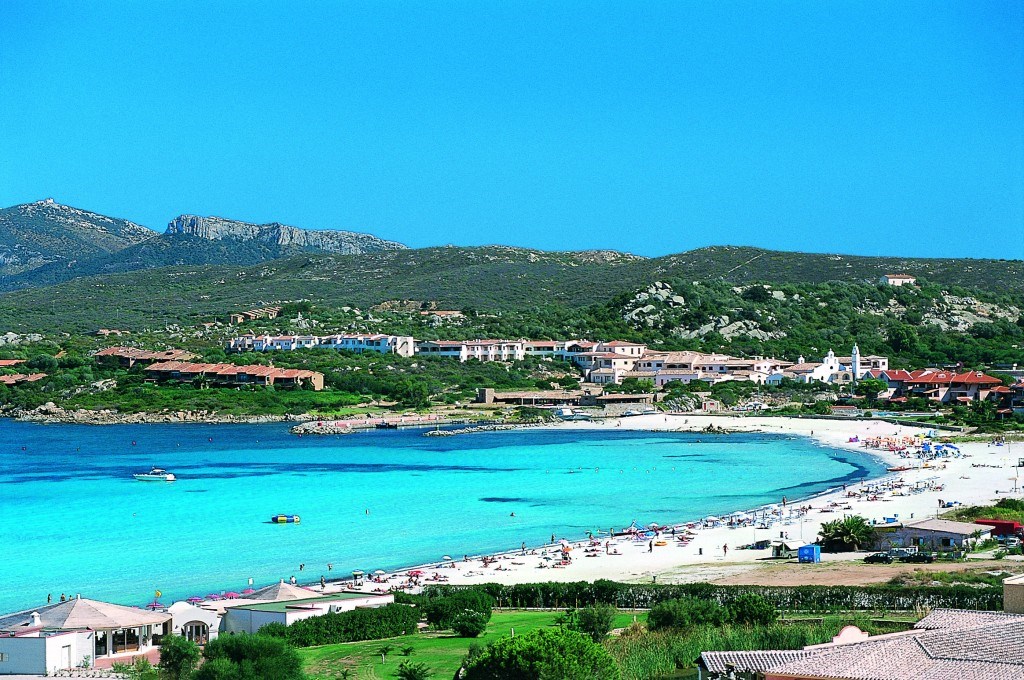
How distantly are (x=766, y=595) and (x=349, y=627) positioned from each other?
22.1 ft

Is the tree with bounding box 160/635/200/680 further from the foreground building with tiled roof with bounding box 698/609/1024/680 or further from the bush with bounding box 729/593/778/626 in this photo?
the bush with bounding box 729/593/778/626

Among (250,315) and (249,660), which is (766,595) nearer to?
(249,660)

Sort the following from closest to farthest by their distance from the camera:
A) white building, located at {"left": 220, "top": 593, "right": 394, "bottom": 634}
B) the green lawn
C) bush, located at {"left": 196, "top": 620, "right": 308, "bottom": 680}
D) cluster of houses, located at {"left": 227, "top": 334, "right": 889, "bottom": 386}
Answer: bush, located at {"left": 196, "top": 620, "right": 308, "bottom": 680} → the green lawn → white building, located at {"left": 220, "top": 593, "right": 394, "bottom": 634} → cluster of houses, located at {"left": 227, "top": 334, "right": 889, "bottom": 386}

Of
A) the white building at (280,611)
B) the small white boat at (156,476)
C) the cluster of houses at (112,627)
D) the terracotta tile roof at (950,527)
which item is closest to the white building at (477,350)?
the small white boat at (156,476)

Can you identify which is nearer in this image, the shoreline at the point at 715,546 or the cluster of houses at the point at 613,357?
the shoreline at the point at 715,546

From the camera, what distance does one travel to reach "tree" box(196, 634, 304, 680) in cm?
1535

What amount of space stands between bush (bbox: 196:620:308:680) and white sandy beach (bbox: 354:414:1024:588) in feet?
30.6

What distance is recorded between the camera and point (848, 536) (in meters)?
28.5

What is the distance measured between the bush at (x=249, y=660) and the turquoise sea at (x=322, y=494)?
30.6 ft

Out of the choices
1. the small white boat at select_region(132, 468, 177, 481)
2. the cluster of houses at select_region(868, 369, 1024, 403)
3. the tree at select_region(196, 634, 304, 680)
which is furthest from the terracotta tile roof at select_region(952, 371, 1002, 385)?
the tree at select_region(196, 634, 304, 680)

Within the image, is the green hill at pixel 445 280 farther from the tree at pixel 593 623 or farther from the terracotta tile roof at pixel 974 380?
the tree at pixel 593 623

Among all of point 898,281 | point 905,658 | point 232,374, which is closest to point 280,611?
point 905,658

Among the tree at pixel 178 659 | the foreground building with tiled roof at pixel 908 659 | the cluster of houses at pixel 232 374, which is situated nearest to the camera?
the foreground building with tiled roof at pixel 908 659

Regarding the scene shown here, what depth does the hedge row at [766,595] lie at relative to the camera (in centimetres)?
2016
